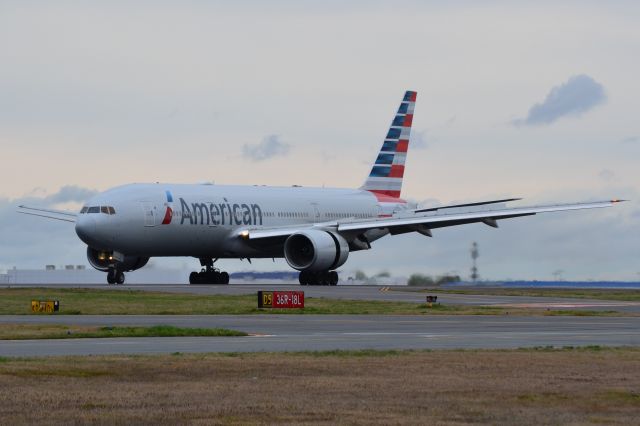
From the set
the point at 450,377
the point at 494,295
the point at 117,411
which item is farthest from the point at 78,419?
the point at 494,295

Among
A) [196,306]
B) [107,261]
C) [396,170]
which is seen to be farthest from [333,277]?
[196,306]

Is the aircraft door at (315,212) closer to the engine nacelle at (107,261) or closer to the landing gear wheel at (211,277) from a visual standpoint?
the landing gear wheel at (211,277)

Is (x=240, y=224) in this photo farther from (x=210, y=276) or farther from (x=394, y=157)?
(x=394, y=157)

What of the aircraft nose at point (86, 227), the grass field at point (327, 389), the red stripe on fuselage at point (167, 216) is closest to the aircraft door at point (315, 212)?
the red stripe on fuselage at point (167, 216)

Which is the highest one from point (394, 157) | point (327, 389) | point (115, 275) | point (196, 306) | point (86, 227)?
point (394, 157)

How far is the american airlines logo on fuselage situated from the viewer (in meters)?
69.2

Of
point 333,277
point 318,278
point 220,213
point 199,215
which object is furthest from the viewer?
point 333,277

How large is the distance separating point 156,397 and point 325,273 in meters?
55.0

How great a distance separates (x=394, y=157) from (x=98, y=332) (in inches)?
2240

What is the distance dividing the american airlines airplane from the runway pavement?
26818mm

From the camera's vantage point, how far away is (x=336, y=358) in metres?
23.4

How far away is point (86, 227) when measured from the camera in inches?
2581

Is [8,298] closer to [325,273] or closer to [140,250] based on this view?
[140,250]

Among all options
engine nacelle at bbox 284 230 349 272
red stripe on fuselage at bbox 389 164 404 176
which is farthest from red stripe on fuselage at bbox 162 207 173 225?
red stripe on fuselage at bbox 389 164 404 176
